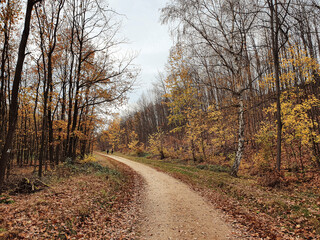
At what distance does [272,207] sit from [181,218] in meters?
3.35

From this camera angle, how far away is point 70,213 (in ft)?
Answer: 17.9

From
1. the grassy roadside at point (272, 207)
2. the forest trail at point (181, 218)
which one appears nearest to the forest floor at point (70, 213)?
the forest trail at point (181, 218)

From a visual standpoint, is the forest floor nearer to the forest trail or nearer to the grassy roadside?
the forest trail

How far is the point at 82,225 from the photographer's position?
5113 mm

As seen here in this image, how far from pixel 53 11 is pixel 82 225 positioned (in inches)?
515

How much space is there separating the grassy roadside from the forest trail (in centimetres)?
64

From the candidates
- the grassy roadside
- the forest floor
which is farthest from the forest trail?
the grassy roadside

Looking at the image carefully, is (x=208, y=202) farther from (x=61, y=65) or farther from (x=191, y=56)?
(x=61, y=65)

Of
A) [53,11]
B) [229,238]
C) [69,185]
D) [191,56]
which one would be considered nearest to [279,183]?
[229,238]

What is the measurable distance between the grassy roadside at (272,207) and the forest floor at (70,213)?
3.41 metres

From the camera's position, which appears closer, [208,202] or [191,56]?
[208,202]

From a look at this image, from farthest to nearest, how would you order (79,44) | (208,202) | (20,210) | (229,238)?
1. (79,44)
2. (208,202)
3. (20,210)
4. (229,238)

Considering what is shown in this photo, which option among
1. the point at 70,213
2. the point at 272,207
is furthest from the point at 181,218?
the point at 70,213

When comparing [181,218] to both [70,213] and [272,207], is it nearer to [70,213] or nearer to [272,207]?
[272,207]
